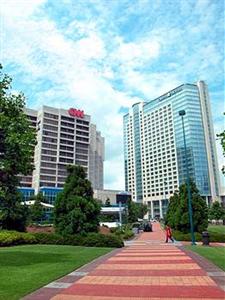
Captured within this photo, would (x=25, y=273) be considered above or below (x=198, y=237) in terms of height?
below

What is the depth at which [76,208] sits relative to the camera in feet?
98.7

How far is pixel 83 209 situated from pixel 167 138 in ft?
481

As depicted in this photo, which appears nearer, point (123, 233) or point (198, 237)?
point (198, 237)

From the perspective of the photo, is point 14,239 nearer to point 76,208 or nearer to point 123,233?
point 76,208

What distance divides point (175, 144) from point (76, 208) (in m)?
145

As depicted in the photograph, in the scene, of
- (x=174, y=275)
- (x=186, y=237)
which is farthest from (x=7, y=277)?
(x=186, y=237)

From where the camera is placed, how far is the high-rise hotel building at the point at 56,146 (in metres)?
134

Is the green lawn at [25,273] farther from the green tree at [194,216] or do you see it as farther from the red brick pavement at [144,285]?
the green tree at [194,216]

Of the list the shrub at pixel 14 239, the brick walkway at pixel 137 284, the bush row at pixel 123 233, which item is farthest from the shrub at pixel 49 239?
the brick walkway at pixel 137 284

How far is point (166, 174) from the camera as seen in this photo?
589 feet

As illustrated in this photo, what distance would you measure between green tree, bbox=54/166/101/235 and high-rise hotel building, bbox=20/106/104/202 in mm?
94442

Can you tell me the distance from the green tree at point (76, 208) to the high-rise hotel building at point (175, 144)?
120 metres

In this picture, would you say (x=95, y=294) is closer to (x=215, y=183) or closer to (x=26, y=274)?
(x=26, y=274)

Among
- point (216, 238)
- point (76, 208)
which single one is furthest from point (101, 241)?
point (216, 238)
